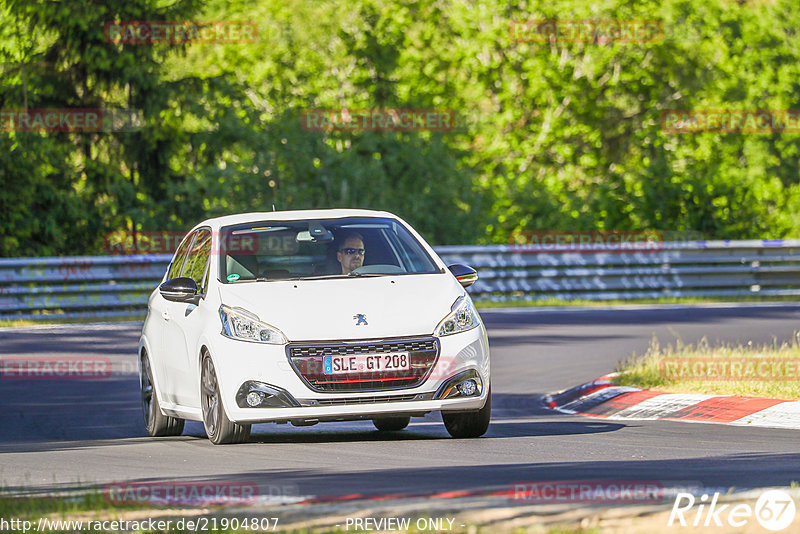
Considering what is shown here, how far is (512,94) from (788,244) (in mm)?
18964

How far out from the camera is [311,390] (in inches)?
362

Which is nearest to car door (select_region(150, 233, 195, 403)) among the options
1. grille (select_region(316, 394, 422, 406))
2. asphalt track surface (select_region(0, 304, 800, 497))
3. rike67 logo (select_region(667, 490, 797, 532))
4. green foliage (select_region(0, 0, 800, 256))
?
asphalt track surface (select_region(0, 304, 800, 497))

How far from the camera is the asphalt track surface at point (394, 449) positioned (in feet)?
24.6

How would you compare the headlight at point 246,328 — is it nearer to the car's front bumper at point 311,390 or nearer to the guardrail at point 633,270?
the car's front bumper at point 311,390

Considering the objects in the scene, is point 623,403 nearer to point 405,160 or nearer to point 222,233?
point 222,233

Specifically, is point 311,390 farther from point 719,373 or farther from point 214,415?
point 719,373

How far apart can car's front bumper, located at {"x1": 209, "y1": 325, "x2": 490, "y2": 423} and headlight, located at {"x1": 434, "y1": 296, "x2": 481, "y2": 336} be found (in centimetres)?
5

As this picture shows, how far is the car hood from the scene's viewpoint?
9234 millimetres

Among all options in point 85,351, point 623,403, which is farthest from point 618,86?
point 623,403

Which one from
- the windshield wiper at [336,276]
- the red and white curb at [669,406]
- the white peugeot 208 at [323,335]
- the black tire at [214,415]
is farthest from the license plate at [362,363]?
the red and white curb at [669,406]

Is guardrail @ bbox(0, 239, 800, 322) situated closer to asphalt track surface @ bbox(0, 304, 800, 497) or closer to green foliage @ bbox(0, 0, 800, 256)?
green foliage @ bbox(0, 0, 800, 256)

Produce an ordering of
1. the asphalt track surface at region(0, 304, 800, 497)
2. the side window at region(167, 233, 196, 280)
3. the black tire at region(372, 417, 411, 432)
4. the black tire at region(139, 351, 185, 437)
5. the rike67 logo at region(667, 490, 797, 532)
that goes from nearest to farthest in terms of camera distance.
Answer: the rike67 logo at region(667, 490, 797, 532)
the asphalt track surface at region(0, 304, 800, 497)
the black tire at region(139, 351, 185, 437)
the black tire at region(372, 417, 411, 432)
the side window at region(167, 233, 196, 280)

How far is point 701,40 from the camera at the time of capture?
47.8 meters

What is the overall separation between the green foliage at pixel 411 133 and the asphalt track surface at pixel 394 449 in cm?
1508
